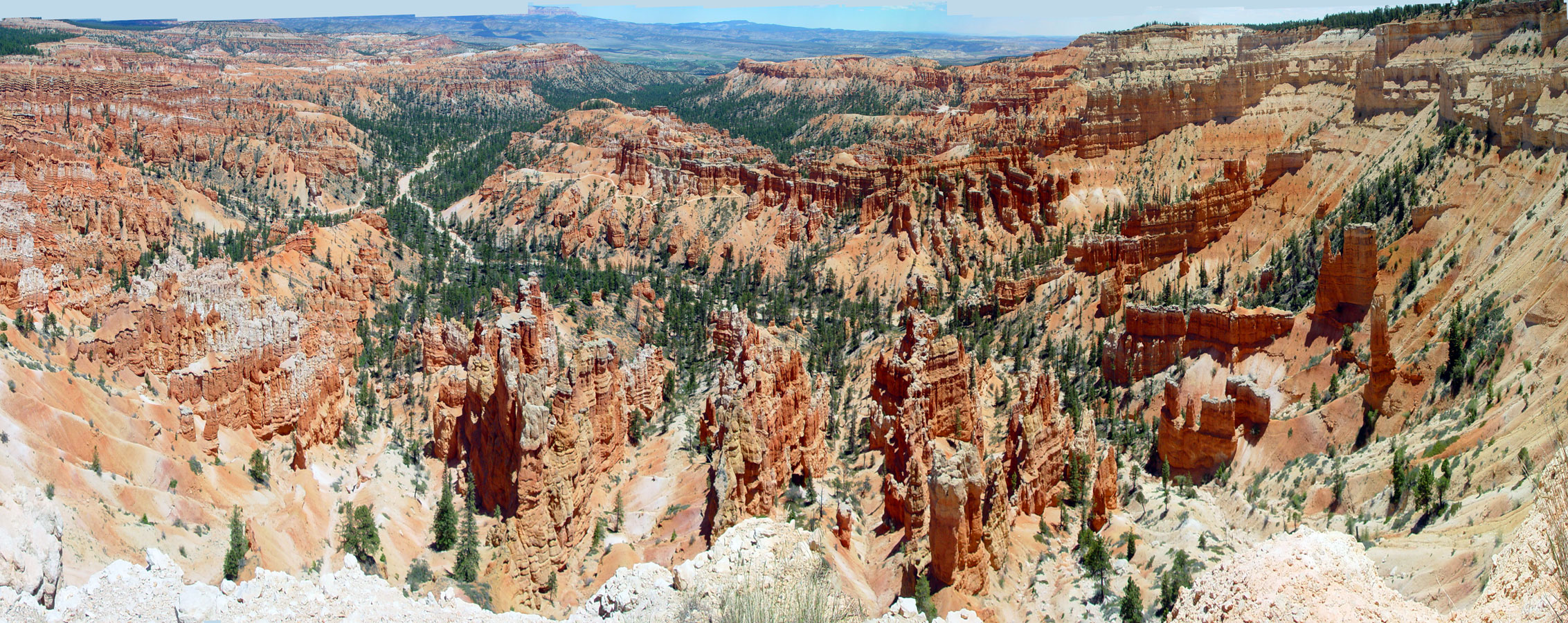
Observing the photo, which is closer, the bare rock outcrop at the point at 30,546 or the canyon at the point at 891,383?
the bare rock outcrop at the point at 30,546

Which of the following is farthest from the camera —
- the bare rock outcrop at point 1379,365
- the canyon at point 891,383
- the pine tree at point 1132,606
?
the bare rock outcrop at point 1379,365

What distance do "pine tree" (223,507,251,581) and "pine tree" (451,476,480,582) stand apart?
18.4 feet

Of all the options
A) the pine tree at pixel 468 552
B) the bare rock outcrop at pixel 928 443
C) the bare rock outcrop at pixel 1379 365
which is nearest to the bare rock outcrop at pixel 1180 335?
the bare rock outcrop at pixel 1379 365

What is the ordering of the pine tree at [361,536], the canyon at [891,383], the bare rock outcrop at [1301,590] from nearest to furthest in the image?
1. the bare rock outcrop at [1301,590]
2. the canyon at [891,383]
3. the pine tree at [361,536]

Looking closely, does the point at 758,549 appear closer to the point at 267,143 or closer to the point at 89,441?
the point at 89,441

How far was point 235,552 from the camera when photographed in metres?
24.9

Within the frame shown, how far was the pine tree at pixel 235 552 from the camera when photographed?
24.3 m

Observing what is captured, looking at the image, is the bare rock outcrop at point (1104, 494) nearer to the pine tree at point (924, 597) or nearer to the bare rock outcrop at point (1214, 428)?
the bare rock outcrop at point (1214, 428)

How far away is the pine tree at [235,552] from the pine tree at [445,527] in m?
5.96

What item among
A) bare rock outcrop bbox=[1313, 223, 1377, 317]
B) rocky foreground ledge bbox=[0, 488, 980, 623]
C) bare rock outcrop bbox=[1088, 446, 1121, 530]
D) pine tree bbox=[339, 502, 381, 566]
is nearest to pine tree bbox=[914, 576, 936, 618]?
rocky foreground ledge bbox=[0, 488, 980, 623]

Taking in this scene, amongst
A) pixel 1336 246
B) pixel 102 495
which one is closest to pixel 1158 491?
pixel 1336 246

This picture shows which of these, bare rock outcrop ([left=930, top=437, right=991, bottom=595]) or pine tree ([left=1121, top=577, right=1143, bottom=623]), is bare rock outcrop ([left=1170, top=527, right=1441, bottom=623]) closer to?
pine tree ([left=1121, top=577, right=1143, bottom=623])

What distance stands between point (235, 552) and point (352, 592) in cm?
713

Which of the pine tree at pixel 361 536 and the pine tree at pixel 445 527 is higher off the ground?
the pine tree at pixel 361 536
